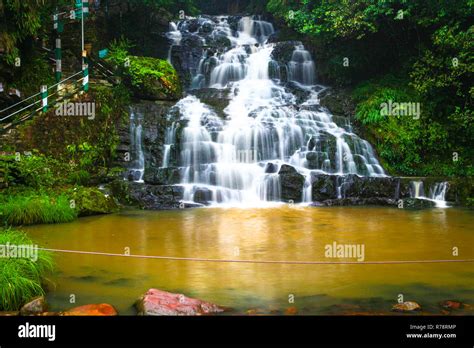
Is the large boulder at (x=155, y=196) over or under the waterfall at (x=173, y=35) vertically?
under

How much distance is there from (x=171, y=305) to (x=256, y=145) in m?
11.3

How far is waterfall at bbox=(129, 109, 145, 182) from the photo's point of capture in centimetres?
1474

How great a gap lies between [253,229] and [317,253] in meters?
2.41

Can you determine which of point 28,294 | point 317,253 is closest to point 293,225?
point 317,253

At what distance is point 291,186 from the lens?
14422 millimetres

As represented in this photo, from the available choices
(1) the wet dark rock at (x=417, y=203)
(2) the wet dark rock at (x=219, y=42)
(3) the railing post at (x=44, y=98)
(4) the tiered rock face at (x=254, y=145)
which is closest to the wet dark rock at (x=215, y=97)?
(4) the tiered rock face at (x=254, y=145)

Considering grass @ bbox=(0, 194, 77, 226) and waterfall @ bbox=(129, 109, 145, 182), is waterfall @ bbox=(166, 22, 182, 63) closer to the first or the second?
waterfall @ bbox=(129, 109, 145, 182)

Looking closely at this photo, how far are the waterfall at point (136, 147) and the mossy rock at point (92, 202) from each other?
7.73ft

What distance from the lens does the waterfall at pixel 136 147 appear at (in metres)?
14.7

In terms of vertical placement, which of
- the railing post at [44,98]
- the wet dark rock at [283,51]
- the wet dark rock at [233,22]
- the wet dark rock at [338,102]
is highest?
the wet dark rock at [233,22]

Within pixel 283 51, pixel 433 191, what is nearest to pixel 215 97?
pixel 283 51

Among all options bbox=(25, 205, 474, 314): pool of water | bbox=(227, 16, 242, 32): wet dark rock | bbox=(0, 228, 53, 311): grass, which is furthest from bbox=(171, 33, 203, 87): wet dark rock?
bbox=(0, 228, 53, 311): grass

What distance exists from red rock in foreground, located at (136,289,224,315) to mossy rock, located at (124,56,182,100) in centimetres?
1312

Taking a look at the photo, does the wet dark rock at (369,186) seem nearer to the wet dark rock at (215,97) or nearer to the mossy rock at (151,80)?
the wet dark rock at (215,97)
